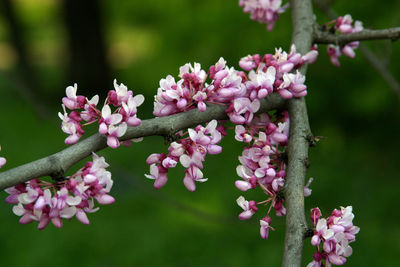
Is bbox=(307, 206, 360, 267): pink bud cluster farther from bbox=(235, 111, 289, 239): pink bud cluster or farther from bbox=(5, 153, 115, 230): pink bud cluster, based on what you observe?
bbox=(5, 153, 115, 230): pink bud cluster

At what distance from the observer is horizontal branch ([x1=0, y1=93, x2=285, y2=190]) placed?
1.33 m

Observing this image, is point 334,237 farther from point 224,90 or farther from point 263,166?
point 224,90

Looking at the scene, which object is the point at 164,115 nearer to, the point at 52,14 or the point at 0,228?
the point at 0,228

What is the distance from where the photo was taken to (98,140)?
4.84ft

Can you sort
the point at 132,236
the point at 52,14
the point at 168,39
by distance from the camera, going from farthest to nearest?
the point at 52,14 < the point at 168,39 < the point at 132,236

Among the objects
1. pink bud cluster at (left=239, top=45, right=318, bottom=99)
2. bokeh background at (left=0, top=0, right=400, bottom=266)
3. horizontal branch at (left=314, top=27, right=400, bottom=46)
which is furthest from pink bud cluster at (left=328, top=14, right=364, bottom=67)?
bokeh background at (left=0, top=0, right=400, bottom=266)

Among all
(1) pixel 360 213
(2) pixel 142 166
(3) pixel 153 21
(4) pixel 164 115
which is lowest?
(2) pixel 142 166

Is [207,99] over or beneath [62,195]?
over

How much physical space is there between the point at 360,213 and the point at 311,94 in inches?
64.4

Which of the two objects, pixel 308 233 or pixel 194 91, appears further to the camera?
pixel 194 91

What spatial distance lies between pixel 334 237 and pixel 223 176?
5.51m

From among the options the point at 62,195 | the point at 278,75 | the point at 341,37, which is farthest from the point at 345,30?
the point at 62,195

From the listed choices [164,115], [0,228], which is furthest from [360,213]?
[164,115]

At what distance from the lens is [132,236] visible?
541cm
